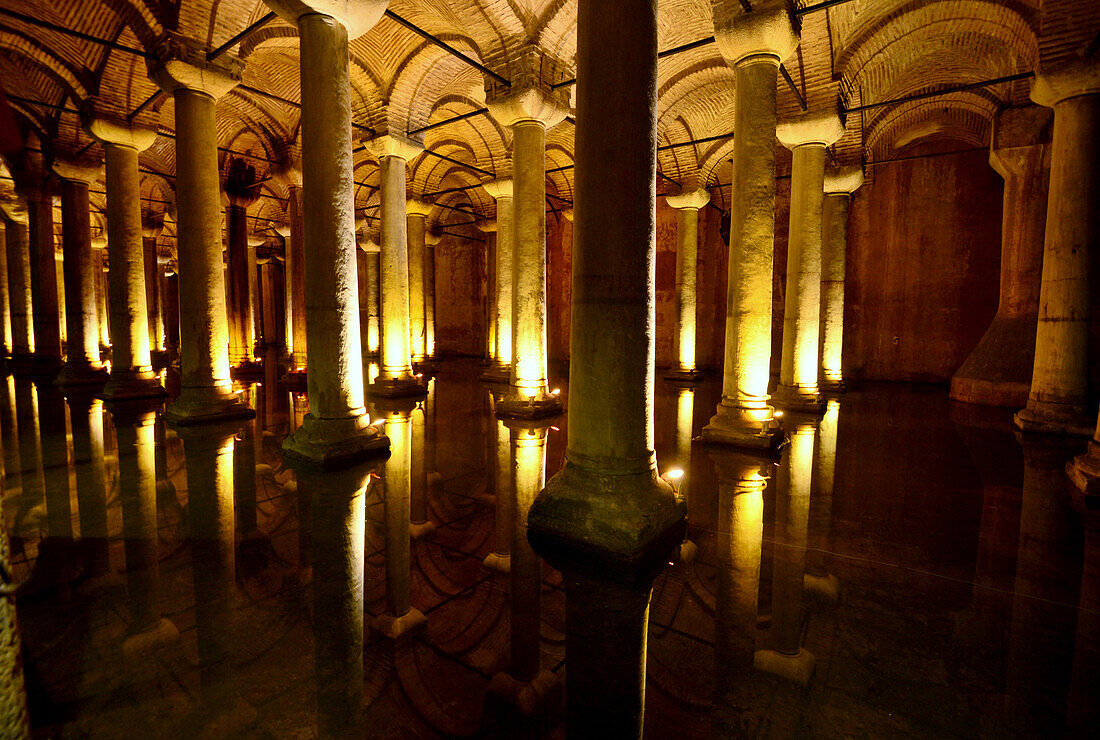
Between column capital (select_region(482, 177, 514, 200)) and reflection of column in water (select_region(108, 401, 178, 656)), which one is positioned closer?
reflection of column in water (select_region(108, 401, 178, 656))

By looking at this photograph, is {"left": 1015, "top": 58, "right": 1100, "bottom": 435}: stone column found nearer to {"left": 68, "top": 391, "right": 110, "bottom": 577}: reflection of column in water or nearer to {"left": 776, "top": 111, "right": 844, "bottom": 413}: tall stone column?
{"left": 776, "top": 111, "right": 844, "bottom": 413}: tall stone column

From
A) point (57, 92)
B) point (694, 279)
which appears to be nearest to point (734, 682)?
point (694, 279)

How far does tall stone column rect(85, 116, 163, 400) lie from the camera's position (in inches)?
343

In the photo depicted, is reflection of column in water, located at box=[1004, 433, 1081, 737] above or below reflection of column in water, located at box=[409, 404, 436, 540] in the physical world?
below

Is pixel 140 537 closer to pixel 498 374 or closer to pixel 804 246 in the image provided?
pixel 804 246

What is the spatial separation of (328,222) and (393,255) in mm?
3609

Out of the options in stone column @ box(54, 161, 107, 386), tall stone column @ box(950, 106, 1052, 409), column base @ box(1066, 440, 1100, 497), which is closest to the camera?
column base @ box(1066, 440, 1100, 497)

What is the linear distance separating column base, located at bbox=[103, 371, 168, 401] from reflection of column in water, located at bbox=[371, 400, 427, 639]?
19.4 ft

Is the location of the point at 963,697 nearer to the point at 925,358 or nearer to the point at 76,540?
the point at 76,540

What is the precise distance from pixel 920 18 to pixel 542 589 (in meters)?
10.3

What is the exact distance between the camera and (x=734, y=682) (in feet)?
7.57

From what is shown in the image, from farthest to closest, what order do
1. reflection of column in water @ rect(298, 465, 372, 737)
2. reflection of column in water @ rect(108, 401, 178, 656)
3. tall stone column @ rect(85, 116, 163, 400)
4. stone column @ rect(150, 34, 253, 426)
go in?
1. tall stone column @ rect(85, 116, 163, 400)
2. stone column @ rect(150, 34, 253, 426)
3. reflection of column in water @ rect(108, 401, 178, 656)
4. reflection of column in water @ rect(298, 465, 372, 737)

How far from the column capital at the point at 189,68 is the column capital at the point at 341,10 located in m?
2.16

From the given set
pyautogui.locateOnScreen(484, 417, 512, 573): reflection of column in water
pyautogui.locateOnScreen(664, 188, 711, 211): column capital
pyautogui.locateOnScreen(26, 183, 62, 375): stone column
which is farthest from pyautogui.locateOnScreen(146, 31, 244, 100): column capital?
pyautogui.locateOnScreen(664, 188, 711, 211): column capital
